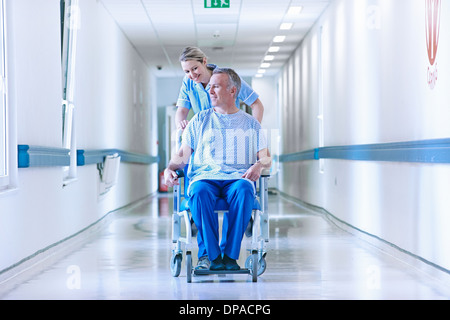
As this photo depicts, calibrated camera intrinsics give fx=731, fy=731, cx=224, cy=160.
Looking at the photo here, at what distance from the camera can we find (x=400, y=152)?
488 cm

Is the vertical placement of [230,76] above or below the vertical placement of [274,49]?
below

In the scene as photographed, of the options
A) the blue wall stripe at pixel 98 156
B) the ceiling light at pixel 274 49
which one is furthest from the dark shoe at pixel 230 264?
the ceiling light at pixel 274 49

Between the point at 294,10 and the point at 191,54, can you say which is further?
the point at 294,10

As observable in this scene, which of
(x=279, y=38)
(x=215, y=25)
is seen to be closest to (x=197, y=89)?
(x=215, y=25)

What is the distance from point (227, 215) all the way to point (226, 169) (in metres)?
0.31

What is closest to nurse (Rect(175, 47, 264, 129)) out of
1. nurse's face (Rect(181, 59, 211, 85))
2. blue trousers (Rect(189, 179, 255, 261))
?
nurse's face (Rect(181, 59, 211, 85))

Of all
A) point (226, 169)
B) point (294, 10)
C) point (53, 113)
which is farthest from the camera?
point (294, 10)

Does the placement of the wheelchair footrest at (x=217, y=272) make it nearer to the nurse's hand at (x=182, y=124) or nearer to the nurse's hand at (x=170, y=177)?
the nurse's hand at (x=170, y=177)

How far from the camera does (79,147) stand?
697cm

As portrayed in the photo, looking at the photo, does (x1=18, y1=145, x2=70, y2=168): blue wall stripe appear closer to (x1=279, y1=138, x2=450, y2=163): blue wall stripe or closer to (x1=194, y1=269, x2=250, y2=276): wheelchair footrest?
(x1=194, y1=269, x2=250, y2=276): wheelchair footrest

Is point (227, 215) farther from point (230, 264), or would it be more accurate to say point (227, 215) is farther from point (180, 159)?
point (180, 159)

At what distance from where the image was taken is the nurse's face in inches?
174
